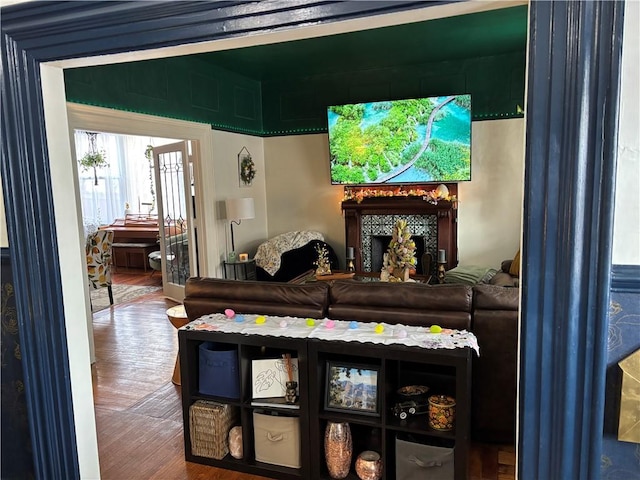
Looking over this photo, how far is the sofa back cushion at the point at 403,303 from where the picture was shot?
101 inches

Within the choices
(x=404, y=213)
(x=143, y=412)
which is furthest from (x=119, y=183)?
(x=143, y=412)

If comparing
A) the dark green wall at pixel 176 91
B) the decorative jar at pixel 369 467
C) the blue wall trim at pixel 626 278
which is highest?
the dark green wall at pixel 176 91

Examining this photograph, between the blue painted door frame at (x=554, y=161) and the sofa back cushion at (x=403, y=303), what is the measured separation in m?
1.29

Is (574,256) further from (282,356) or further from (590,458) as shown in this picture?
(282,356)

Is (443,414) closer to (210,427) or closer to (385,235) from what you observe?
(210,427)

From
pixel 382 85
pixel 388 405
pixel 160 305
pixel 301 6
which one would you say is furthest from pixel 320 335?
pixel 382 85

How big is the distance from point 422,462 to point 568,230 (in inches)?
60.5

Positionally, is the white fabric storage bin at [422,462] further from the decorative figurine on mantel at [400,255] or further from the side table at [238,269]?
the side table at [238,269]

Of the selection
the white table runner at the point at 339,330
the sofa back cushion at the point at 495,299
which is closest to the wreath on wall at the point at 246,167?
the white table runner at the point at 339,330

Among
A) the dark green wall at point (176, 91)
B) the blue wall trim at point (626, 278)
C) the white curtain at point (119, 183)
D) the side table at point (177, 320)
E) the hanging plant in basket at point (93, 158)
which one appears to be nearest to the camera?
the blue wall trim at point (626, 278)

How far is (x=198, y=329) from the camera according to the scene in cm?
258

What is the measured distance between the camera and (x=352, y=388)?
2.37 metres

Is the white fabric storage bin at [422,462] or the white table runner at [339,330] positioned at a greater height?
the white table runner at [339,330]

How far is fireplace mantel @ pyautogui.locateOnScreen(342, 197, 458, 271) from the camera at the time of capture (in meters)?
5.82
